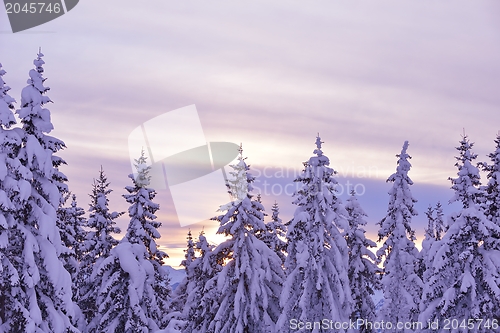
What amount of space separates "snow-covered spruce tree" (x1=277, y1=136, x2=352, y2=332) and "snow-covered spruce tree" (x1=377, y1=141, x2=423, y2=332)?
11.8 m

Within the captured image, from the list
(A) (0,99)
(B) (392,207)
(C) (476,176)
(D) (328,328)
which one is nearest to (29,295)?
(A) (0,99)

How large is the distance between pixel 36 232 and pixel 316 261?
13.8 meters

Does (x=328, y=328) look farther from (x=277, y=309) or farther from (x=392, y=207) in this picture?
(x=392, y=207)

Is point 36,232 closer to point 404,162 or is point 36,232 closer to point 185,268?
point 404,162

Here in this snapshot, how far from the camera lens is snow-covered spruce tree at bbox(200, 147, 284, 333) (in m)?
29.2

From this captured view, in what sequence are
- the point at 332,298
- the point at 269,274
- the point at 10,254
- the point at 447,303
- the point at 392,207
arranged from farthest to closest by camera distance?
1. the point at 392,207
2. the point at 269,274
3. the point at 332,298
4. the point at 447,303
5. the point at 10,254

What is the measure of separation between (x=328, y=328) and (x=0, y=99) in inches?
745

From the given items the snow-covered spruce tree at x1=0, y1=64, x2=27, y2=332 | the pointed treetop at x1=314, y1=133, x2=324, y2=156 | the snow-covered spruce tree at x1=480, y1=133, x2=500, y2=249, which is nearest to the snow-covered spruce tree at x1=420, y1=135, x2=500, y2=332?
the snow-covered spruce tree at x1=480, y1=133, x2=500, y2=249

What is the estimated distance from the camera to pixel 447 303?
24.0 m

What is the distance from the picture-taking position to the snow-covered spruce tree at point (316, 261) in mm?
27422

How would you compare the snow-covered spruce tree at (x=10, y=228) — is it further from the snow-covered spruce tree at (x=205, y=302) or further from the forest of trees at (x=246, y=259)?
the snow-covered spruce tree at (x=205, y=302)

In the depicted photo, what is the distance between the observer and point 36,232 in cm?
2200

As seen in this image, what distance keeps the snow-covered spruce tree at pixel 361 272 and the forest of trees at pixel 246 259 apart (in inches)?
3.4

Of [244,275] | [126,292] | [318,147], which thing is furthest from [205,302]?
[318,147]
